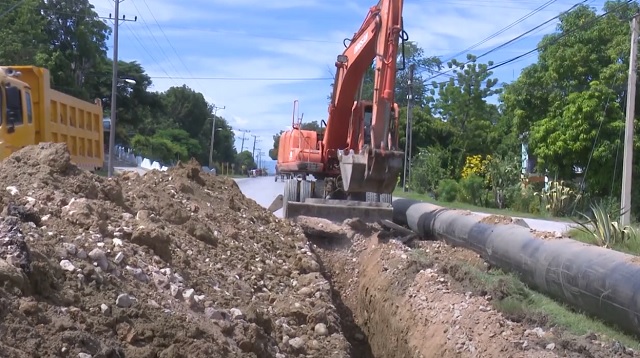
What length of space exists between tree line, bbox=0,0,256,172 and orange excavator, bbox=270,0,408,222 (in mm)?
29024

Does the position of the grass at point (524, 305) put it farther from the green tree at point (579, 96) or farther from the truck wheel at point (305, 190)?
the green tree at point (579, 96)

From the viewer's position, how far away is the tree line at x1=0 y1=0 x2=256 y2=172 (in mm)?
46281

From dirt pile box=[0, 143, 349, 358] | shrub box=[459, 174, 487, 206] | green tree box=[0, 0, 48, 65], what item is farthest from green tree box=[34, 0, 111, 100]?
dirt pile box=[0, 143, 349, 358]

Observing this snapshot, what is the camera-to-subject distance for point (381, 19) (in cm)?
1410

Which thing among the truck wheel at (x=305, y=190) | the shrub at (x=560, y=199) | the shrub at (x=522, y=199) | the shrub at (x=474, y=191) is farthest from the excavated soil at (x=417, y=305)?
the shrub at (x=474, y=191)

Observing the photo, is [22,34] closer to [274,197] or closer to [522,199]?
[274,197]

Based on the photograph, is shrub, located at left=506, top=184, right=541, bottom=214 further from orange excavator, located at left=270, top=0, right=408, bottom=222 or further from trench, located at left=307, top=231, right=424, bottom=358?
trench, located at left=307, top=231, right=424, bottom=358

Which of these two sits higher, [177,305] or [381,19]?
[381,19]

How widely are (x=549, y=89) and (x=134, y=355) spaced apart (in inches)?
1107

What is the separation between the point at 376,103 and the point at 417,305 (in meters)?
4.24

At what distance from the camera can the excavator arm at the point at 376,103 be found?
13.0 meters

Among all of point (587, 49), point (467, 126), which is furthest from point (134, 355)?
point (467, 126)

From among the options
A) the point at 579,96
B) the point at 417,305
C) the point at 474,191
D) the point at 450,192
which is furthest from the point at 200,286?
the point at 450,192

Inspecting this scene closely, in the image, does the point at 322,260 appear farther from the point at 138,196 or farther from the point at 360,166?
the point at 138,196
